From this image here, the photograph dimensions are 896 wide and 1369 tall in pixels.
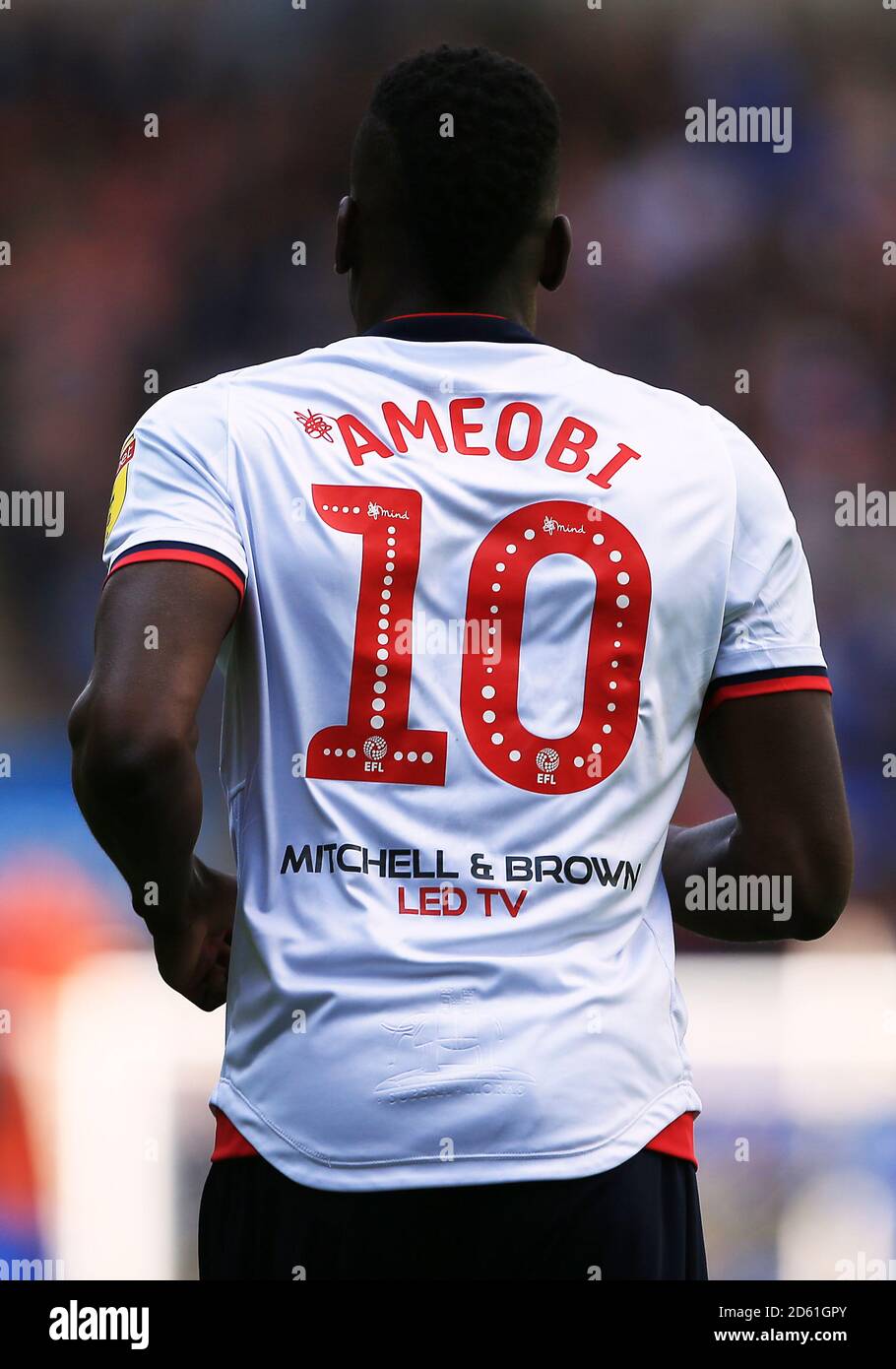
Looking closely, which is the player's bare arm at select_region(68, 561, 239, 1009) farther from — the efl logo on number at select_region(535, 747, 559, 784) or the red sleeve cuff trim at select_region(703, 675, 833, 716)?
the red sleeve cuff trim at select_region(703, 675, 833, 716)

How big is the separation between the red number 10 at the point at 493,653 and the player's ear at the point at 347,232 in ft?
0.92

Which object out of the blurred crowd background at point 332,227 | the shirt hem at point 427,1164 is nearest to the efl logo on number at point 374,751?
the shirt hem at point 427,1164

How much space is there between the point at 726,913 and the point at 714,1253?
2509 millimetres

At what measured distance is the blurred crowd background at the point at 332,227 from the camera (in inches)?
185

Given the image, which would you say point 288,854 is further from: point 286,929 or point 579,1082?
point 579,1082

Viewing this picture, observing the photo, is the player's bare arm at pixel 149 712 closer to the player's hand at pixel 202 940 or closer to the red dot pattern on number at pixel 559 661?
the player's hand at pixel 202 940

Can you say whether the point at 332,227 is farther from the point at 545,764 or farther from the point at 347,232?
the point at 545,764

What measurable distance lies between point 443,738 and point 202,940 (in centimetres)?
32

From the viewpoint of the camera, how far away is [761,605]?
1.45 metres

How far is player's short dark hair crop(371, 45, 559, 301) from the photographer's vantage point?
1.43m

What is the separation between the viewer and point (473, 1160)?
121 centimetres

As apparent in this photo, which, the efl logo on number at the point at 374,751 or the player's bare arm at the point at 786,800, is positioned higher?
the efl logo on number at the point at 374,751

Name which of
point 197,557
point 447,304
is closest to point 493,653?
point 197,557

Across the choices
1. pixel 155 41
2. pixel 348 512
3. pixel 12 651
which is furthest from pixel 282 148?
pixel 348 512
